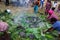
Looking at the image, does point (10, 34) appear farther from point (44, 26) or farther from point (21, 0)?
point (21, 0)

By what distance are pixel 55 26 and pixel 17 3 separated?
351 inches

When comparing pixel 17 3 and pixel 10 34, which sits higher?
pixel 10 34

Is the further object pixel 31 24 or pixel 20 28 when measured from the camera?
pixel 31 24

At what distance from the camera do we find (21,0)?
1552 cm

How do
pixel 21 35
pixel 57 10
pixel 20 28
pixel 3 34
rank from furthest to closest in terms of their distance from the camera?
pixel 57 10, pixel 20 28, pixel 21 35, pixel 3 34

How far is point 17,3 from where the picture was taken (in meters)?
15.1

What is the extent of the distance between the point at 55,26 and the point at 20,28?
1394mm

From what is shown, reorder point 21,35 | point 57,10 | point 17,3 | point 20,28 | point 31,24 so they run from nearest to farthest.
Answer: point 21,35 → point 20,28 → point 31,24 → point 57,10 → point 17,3

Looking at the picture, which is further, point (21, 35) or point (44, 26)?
point (44, 26)

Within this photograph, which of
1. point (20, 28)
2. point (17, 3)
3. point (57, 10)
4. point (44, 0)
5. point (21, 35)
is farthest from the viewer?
point (17, 3)

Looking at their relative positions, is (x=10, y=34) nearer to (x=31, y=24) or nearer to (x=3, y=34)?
(x=3, y=34)

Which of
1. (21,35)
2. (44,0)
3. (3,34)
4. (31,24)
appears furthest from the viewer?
(44,0)

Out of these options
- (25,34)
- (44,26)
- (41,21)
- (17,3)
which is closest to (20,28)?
(25,34)

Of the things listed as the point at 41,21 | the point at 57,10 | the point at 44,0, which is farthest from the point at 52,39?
the point at 44,0
